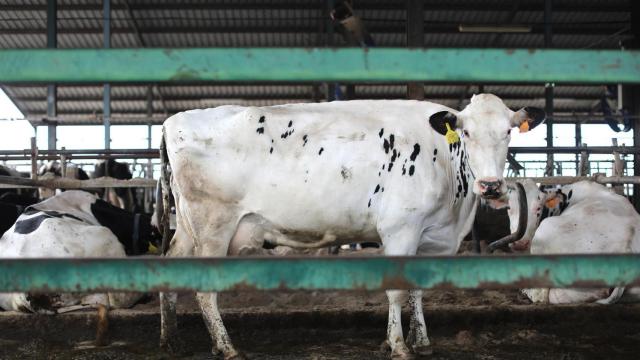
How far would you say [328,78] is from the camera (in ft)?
6.08

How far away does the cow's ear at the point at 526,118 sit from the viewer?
5.25 meters

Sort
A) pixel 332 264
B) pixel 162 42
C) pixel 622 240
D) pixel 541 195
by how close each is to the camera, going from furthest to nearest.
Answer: pixel 162 42, pixel 541 195, pixel 622 240, pixel 332 264

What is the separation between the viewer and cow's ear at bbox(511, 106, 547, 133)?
17.2 ft

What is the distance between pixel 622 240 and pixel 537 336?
1.55 metres

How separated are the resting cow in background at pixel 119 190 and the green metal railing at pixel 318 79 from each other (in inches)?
454

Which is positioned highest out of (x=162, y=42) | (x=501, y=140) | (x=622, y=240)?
(x=162, y=42)

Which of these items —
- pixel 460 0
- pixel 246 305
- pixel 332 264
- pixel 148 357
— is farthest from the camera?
pixel 460 0

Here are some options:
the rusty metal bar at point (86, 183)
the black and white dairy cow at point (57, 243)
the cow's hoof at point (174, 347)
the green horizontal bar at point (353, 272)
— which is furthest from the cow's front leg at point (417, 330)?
the rusty metal bar at point (86, 183)

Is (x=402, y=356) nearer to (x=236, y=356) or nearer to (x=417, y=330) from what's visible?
(x=417, y=330)

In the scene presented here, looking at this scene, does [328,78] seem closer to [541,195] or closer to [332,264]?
[332,264]

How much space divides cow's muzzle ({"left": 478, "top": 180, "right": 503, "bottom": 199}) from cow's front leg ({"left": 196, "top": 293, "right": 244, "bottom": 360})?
80.2 inches

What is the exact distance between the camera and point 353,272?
1776mm

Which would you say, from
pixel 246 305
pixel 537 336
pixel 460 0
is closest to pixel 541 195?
pixel 537 336

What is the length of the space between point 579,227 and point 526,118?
6.38 ft
